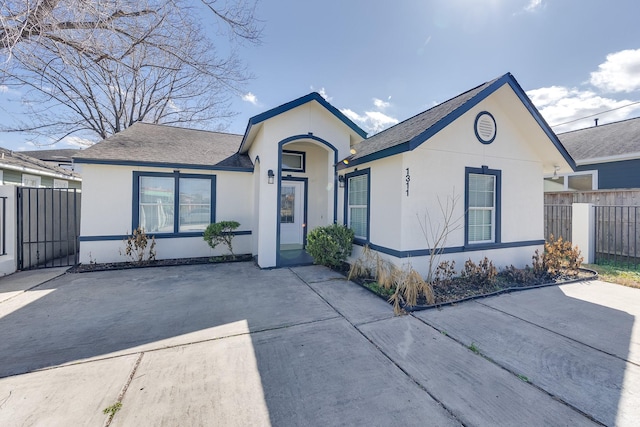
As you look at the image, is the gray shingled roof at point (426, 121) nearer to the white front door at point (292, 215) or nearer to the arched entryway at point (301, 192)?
the arched entryway at point (301, 192)

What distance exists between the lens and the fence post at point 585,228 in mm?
8023

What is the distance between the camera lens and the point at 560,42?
30.4 feet

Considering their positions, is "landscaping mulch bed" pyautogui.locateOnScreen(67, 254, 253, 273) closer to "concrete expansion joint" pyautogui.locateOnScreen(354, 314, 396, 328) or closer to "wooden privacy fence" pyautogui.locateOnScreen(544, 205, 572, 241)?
"concrete expansion joint" pyautogui.locateOnScreen(354, 314, 396, 328)

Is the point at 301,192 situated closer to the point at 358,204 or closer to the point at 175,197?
the point at 358,204

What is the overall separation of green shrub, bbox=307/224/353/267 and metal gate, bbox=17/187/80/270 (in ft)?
22.0

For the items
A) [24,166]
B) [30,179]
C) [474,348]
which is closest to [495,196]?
[474,348]

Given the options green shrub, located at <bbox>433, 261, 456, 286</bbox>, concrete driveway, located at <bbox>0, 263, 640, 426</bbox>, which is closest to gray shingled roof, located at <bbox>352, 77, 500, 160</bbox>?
green shrub, located at <bbox>433, 261, 456, 286</bbox>

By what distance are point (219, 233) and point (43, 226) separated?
5.01 meters

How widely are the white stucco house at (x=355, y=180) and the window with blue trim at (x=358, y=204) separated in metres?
0.03

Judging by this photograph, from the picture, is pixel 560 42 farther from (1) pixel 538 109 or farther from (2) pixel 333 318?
(2) pixel 333 318

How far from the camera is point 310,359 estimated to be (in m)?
3.13

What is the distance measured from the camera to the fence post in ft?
26.3

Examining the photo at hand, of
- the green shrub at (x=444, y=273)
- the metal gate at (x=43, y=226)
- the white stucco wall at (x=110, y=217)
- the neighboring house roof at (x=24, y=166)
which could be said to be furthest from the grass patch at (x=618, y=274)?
the neighboring house roof at (x=24, y=166)

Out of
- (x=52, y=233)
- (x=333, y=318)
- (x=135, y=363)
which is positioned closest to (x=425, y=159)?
(x=333, y=318)
